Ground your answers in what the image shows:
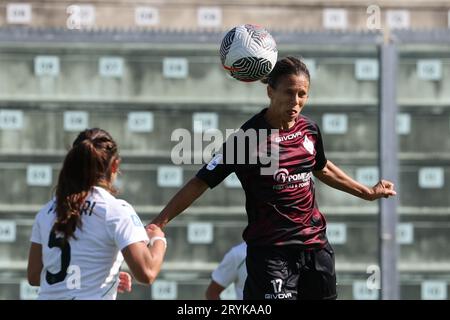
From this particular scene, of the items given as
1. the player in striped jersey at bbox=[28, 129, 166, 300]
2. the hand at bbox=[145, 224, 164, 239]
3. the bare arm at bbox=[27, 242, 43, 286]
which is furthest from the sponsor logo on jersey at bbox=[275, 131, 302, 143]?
the bare arm at bbox=[27, 242, 43, 286]

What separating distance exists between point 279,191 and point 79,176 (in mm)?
1502

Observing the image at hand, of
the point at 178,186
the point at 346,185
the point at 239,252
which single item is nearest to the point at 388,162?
the point at 178,186

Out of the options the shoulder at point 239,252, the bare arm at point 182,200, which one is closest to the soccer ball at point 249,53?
the bare arm at point 182,200

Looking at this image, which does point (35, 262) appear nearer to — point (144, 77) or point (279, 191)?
point (279, 191)

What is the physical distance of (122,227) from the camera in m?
5.05

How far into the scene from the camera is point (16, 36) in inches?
403

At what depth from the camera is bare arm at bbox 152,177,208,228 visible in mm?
6027

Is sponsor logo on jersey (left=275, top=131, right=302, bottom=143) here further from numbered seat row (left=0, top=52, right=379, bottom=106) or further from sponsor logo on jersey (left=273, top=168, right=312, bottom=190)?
numbered seat row (left=0, top=52, right=379, bottom=106)

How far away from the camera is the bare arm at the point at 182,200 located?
6.03 meters

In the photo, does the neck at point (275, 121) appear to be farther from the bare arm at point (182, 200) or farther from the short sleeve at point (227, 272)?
the short sleeve at point (227, 272)

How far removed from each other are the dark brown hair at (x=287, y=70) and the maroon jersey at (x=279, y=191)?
0.22 m

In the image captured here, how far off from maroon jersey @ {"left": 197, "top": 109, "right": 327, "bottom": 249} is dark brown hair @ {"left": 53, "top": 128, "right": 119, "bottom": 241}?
1.11 metres

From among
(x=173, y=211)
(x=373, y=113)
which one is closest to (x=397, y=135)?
(x=373, y=113)
